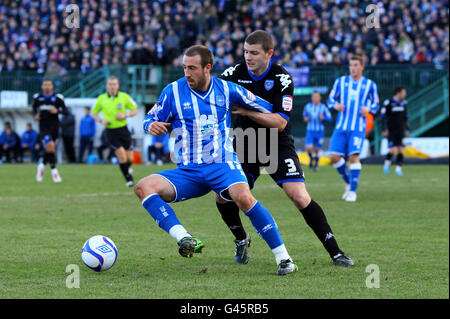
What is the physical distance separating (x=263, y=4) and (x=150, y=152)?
25.9ft

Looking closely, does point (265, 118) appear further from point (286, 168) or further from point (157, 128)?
point (157, 128)

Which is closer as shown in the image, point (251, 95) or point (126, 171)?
point (251, 95)

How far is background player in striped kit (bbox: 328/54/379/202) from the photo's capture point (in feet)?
41.7

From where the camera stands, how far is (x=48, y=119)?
17500 mm

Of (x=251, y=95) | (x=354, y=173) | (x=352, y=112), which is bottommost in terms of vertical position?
(x=354, y=173)

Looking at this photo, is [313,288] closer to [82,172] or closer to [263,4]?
[82,172]

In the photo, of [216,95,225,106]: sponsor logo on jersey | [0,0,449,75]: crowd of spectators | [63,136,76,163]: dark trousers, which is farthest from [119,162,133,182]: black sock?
[63,136,76,163]: dark trousers

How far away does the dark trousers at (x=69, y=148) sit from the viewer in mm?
27766

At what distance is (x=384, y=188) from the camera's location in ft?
51.6

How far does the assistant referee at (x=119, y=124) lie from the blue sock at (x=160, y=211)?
994 cm

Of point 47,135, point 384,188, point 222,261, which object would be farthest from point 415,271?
point 47,135

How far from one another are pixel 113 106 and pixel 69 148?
12.2 m

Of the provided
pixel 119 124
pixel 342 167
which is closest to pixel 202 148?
pixel 342 167

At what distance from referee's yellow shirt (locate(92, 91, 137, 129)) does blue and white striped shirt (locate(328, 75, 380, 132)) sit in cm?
523
